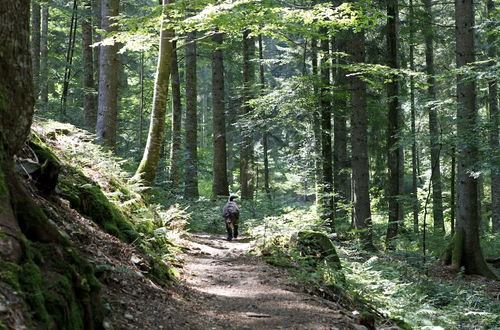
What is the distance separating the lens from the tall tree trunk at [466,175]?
39.8 ft

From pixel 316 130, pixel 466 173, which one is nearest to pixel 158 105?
pixel 316 130

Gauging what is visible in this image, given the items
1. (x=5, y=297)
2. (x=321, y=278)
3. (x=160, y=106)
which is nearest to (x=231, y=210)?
(x=160, y=106)

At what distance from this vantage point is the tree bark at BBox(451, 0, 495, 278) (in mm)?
12133

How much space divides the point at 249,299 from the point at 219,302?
1.60 feet

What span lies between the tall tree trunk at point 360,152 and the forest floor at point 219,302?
504 cm

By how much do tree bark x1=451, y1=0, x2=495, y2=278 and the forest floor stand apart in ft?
22.9

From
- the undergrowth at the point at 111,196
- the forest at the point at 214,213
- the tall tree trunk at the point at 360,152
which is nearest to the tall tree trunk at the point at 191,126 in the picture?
the forest at the point at 214,213

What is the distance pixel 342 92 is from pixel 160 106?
7136 millimetres

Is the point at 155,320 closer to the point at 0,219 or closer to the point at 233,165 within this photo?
the point at 0,219

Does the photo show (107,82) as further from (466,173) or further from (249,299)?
(466,173)

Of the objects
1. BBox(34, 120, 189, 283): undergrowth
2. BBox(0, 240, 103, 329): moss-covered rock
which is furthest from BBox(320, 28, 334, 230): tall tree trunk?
BBox(0, 240, 103, 329): moss-covered rock

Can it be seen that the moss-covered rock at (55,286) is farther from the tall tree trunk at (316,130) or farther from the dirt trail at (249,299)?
the tall tree trunk at (316,130)

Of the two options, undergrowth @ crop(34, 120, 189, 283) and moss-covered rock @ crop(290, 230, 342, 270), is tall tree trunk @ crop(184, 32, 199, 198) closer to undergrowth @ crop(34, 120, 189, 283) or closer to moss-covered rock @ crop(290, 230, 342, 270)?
undergrowth @ crop(34, 120, 189, 283)

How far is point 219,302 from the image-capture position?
20.3 feet
